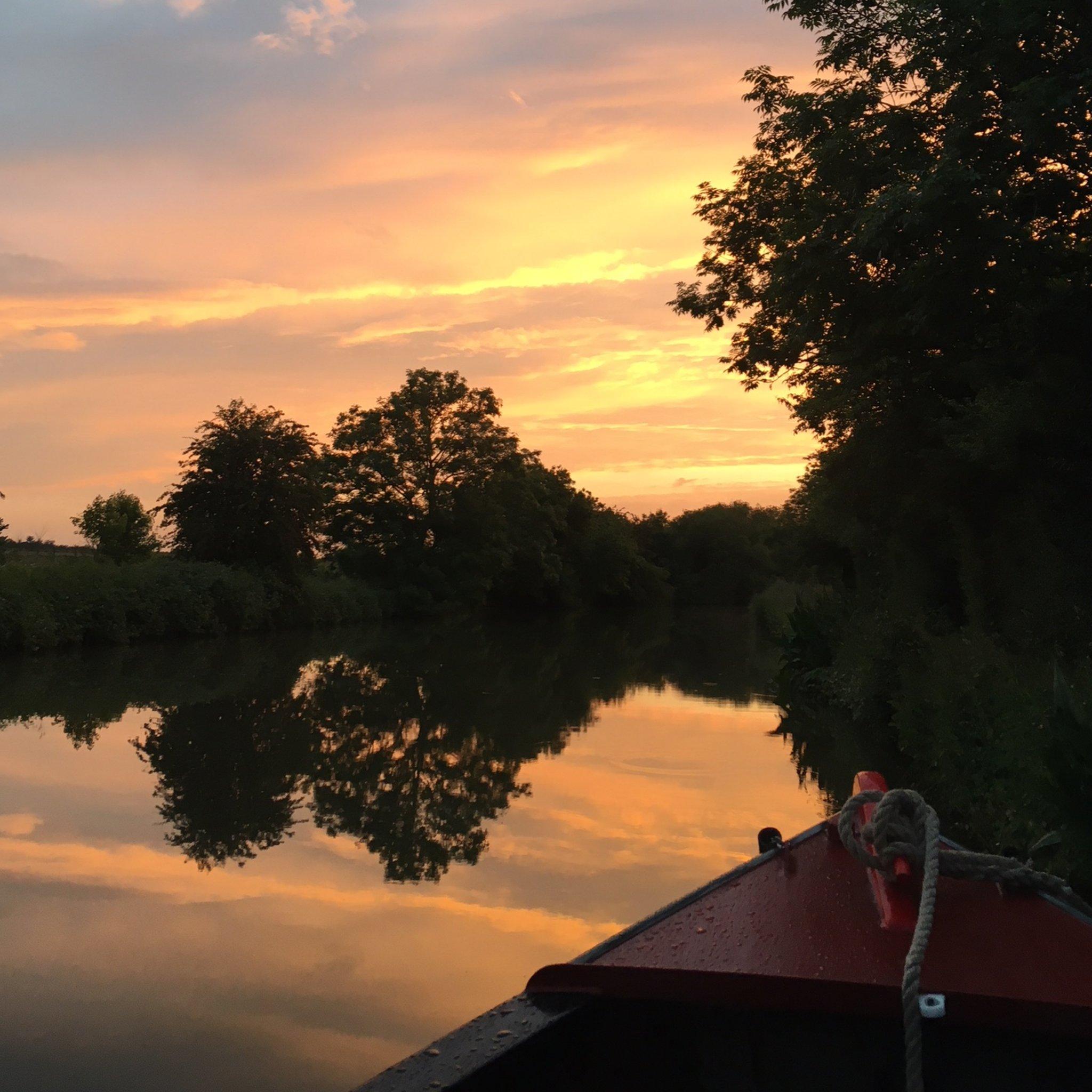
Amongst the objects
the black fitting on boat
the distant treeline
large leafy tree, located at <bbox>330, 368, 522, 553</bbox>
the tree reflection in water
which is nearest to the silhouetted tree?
the distant treeline

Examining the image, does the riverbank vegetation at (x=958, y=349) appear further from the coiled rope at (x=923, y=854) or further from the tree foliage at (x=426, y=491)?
the tree foliage at (x=426, y=491)

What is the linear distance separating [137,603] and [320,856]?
23.1 metres

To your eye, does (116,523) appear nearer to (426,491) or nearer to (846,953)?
(426,491)

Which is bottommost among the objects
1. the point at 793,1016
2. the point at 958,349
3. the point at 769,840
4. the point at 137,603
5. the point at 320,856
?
the point at 320,856

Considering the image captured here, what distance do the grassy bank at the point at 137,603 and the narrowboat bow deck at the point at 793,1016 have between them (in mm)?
23645

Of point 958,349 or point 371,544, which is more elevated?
point 371,544

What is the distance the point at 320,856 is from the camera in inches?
287

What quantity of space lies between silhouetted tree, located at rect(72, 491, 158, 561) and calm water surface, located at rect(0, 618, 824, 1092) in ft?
115

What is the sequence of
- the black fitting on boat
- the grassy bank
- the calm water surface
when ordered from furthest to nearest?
the grassy bank, the calm water surface, the black fitting on boat

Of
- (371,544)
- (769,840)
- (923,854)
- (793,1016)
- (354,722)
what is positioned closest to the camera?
(793,1016)

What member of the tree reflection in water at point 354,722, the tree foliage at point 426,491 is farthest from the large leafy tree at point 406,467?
the tree reflection in water at point 354,722

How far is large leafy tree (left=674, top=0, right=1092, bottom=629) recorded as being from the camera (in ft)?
35.0

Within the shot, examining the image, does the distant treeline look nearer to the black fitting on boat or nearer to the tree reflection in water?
the tree reflection in water

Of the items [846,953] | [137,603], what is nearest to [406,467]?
[137,603]
